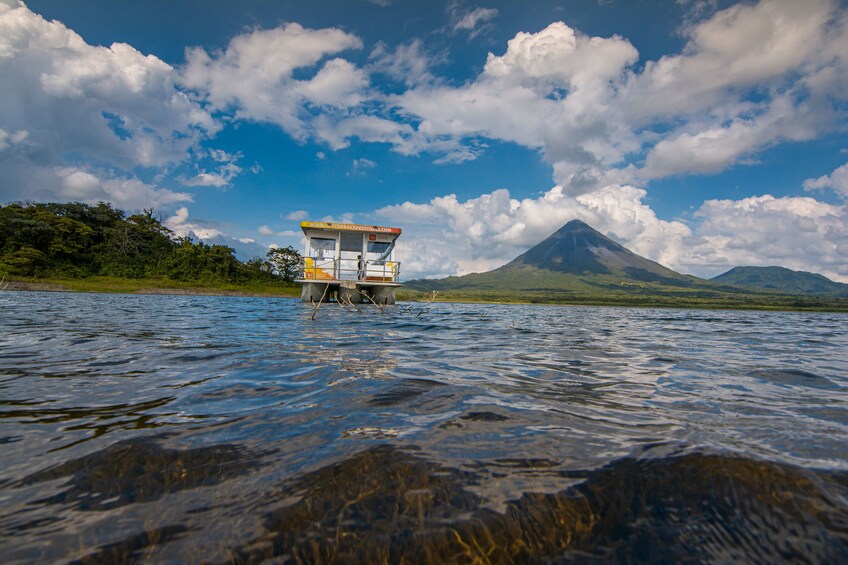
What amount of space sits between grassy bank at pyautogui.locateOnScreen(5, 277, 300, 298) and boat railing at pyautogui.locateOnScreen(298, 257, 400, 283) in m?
26.7

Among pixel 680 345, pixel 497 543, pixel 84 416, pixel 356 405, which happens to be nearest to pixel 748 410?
pixel 497 543

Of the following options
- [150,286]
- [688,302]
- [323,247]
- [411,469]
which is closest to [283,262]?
[150,286]

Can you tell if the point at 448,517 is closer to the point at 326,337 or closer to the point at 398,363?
the point at 398,363

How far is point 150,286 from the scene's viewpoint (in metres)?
48.0

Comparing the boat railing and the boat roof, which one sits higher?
the boat roof

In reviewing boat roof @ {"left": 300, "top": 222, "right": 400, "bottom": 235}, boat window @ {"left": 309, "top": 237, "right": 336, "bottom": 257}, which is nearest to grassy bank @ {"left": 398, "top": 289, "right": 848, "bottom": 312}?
boat window @ {"left": 309, "top": 237, "right": 336, "bottom": 257}

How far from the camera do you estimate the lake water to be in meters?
1.76

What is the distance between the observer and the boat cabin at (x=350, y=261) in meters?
27.5

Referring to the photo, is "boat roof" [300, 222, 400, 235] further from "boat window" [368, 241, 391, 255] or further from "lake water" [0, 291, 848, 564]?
"lake water" [0, 291, 848, 564]

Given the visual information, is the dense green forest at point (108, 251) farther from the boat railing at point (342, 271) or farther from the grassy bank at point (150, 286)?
the boat railing at point (342, 271)

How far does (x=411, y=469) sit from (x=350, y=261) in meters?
27.7

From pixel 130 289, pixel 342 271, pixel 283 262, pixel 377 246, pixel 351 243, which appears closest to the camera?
pixel 342 271

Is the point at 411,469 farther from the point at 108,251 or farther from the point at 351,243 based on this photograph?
the point at 108,251

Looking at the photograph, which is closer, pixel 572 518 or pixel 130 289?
pixel 572 518
